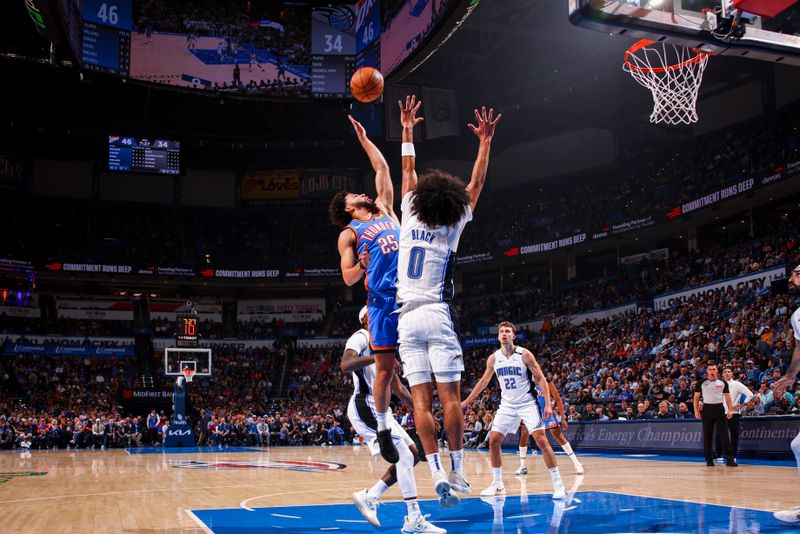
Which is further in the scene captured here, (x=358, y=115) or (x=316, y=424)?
(x=358, y=115)

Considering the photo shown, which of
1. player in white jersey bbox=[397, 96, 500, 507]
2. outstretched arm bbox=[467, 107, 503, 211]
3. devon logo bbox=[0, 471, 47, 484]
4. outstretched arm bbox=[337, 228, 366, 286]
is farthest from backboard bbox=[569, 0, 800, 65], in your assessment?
A: devon logo bbox=[0, 471, 47, 484]

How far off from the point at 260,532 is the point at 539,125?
34181 mm

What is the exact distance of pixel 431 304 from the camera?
5277 millimetres

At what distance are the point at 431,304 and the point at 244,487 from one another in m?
6.29

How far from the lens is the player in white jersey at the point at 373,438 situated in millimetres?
5258

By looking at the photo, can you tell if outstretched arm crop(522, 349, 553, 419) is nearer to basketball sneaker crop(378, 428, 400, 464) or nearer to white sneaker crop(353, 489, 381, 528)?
white sneaker crop(353, 489, 381, 528)

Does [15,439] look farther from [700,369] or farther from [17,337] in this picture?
[700,369]

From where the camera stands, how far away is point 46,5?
2036 centimetres

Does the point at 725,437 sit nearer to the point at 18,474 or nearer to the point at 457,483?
the point at 457,483

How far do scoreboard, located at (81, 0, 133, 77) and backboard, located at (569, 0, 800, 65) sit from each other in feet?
72.6

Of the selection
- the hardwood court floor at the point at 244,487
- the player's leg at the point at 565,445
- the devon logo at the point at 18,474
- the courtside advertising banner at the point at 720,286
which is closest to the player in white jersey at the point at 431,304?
the hardwood court floor at the point at 244,487

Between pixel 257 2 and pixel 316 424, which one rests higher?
pixel 257 2

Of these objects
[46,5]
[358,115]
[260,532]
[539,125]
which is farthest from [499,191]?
[260,532]

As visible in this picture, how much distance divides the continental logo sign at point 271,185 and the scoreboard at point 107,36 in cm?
1632
